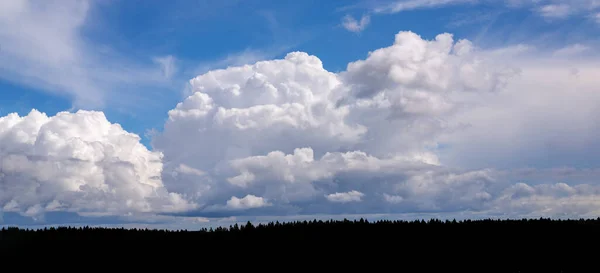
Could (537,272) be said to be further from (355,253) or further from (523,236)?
(355,253)

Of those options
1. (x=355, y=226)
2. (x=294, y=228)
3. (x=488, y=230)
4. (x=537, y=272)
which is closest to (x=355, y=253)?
(x=355, y=226)

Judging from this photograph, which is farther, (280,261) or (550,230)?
(550,230)

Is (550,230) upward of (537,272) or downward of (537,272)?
upward

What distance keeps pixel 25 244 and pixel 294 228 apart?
1391cm

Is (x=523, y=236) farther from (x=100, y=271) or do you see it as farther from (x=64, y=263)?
(x=64, y=263)

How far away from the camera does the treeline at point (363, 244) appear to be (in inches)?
1131

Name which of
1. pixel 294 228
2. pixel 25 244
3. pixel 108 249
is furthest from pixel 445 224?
pixel 25 244

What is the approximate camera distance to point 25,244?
30.5 metres

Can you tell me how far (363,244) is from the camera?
28.9 m

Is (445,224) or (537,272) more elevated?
(445,224)

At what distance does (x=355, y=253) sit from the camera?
94.2ft

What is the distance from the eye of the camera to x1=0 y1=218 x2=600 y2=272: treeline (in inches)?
1131

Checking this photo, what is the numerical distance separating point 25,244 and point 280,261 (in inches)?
525

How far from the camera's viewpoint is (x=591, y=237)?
30781 mm
